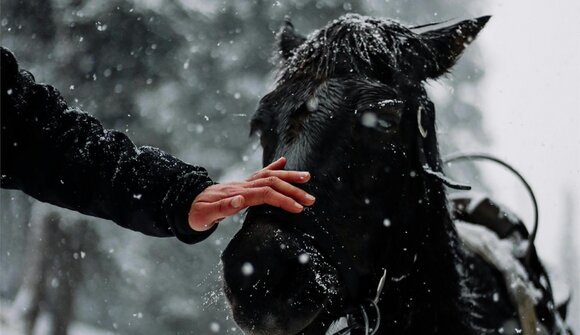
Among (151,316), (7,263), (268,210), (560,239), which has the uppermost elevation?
(268,210)

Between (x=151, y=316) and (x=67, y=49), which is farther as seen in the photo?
(x=151, y=316)

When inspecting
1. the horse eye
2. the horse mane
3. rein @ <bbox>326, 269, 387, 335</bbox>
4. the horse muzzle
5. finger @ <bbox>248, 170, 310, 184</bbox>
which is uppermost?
the horse mane

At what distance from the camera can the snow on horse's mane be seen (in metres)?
2.56

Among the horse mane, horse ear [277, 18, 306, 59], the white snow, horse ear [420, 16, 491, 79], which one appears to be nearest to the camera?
the white snow

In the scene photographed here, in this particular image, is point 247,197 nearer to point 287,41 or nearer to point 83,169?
point 83,169

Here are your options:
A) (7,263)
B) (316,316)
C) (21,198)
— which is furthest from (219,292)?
(7,263)

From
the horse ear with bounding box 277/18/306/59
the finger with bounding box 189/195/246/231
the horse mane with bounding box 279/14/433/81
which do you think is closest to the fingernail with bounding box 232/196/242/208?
the finger with bounding box 189/195/246/231

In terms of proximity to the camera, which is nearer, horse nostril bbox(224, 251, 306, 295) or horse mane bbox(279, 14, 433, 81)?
horse nostril bbox(224, 251, 306, 295)

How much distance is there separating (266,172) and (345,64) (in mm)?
826

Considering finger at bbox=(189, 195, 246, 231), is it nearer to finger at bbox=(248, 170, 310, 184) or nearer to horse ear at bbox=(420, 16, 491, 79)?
finger at bbox=(248, 170, 310, 184)

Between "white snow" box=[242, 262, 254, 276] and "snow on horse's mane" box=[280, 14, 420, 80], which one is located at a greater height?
"snow on horse's mane" box=[280, 14, 420, 80]

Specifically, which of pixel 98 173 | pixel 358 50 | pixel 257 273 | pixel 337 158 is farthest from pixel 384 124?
pixel 98 173

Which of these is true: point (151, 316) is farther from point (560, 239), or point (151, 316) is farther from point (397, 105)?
point (560, 239)

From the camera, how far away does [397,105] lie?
2.40 m
